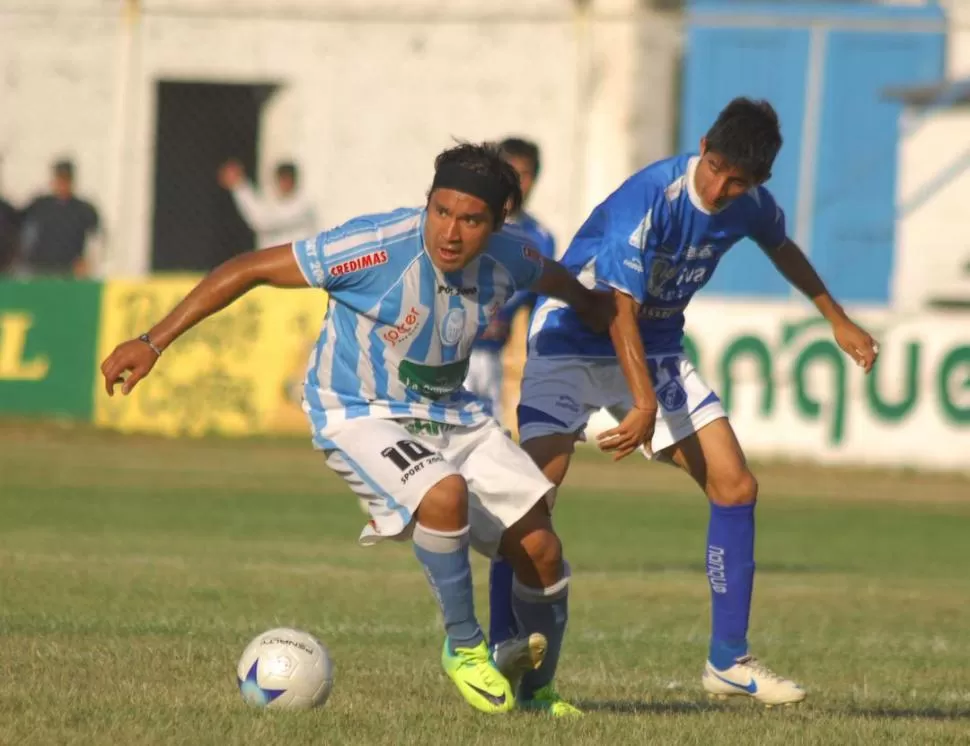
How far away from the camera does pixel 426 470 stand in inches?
256

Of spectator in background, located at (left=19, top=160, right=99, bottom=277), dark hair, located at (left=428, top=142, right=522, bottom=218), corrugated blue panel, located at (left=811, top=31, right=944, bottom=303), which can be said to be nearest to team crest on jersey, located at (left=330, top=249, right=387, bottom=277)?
dark hair, located at (left=428, top=142, right=522, bottom=218)

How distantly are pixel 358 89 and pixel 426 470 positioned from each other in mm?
18391

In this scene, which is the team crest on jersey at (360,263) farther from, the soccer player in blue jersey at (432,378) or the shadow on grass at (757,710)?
the shadow on grass at (757,710)

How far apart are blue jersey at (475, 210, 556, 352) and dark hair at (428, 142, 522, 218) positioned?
157 inches

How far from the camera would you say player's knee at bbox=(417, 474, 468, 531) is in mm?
6469

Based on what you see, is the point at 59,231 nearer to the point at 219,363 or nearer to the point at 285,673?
the point at 219,363

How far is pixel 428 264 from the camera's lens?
6.65m

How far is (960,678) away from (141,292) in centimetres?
1203

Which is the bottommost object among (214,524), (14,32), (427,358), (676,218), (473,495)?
(214,524)

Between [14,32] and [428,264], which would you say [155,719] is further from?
[14,32]

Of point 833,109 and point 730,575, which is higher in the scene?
point 833,109

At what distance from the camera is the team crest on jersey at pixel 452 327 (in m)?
6.70

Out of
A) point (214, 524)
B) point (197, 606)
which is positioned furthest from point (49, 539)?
point (197, 606)

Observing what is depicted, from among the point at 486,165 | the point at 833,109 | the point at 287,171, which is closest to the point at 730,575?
the point at 486,165
